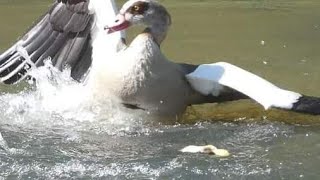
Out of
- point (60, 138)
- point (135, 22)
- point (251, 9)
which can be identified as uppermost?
point (135, 22)

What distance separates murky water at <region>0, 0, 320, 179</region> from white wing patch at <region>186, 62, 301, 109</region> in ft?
0.73

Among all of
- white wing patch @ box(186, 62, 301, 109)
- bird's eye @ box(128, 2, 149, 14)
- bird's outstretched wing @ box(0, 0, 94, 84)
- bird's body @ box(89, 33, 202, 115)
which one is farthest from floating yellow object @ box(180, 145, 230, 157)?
bird's outstretched wing @ box(0, 0, 94, 84)

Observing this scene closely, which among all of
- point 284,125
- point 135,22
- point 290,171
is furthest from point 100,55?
point 290,171

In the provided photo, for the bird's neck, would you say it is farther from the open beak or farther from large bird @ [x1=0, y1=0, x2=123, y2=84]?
large bird @ [x1=0, y1=0, x2=123, y2=84]

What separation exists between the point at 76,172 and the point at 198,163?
0.71 meters

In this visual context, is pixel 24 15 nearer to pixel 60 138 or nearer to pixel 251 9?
pixel 251 9

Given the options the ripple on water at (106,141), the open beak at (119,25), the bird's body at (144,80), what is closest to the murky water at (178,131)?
the ripple on water at (106,141)

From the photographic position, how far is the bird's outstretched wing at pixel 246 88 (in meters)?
5.98

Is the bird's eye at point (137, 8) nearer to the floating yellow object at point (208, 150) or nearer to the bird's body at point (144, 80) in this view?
the bird's body at point (144, 80)

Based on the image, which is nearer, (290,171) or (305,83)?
(290,171)

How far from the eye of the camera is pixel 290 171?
5.16 metres

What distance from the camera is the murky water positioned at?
205 inches

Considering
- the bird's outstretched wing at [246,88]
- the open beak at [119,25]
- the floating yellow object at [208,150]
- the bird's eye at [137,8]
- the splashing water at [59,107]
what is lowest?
the splashing water at [59,107]

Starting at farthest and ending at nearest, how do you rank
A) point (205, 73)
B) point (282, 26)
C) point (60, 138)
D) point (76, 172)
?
point (282, 26) → point (205, 73) → point (60, 138) → point (76, 172)
